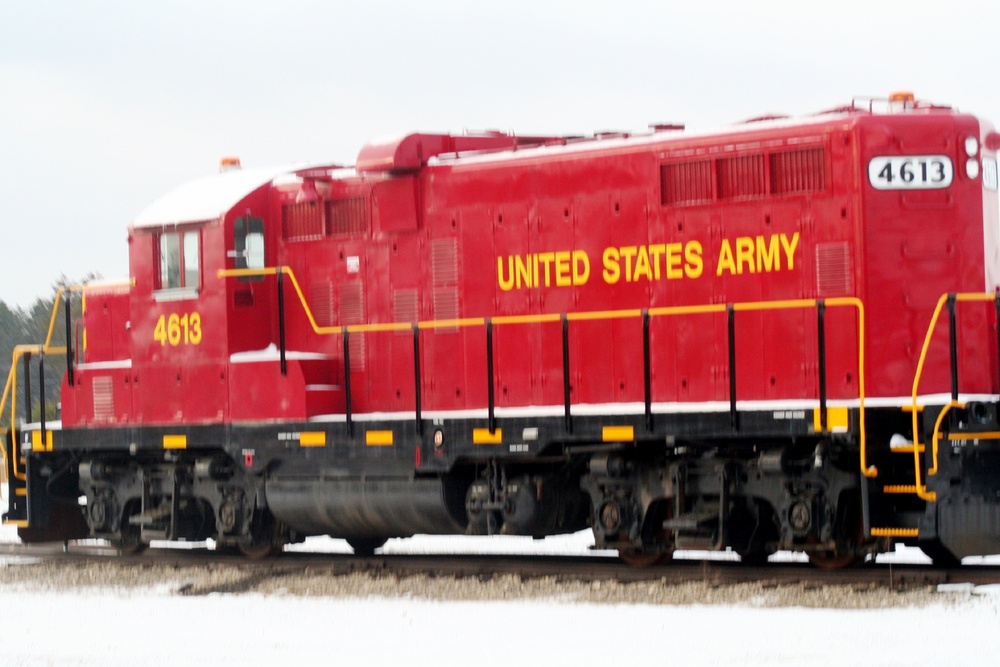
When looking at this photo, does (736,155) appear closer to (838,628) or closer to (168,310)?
(838,628)

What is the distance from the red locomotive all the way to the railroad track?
0.25m

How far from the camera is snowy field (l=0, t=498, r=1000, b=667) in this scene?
8.38 meters

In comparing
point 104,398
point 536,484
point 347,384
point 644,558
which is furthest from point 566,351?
point 104,398

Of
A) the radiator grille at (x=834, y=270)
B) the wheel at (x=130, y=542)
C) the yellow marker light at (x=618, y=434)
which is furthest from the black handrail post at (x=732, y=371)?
the wheel at (x=130, y=542)

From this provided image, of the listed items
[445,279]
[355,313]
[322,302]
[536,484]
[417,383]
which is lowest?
[536,484]

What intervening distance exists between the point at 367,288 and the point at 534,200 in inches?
75.7

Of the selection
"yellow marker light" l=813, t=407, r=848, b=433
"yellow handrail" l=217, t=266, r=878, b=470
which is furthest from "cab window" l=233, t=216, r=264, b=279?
"yellow marker light" l=813, t=407, r=848, b=433

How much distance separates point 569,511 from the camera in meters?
12.6

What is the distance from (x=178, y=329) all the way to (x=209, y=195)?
4.33 ft

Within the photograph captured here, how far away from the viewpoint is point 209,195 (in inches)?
566

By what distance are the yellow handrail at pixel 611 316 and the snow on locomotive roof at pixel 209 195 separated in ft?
2.24

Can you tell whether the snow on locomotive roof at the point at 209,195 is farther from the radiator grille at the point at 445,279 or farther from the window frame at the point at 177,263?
the radiator grille at the point at 445,279

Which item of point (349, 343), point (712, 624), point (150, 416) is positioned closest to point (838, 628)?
point (712, 624)

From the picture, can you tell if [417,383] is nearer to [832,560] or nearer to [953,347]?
[832,560]
